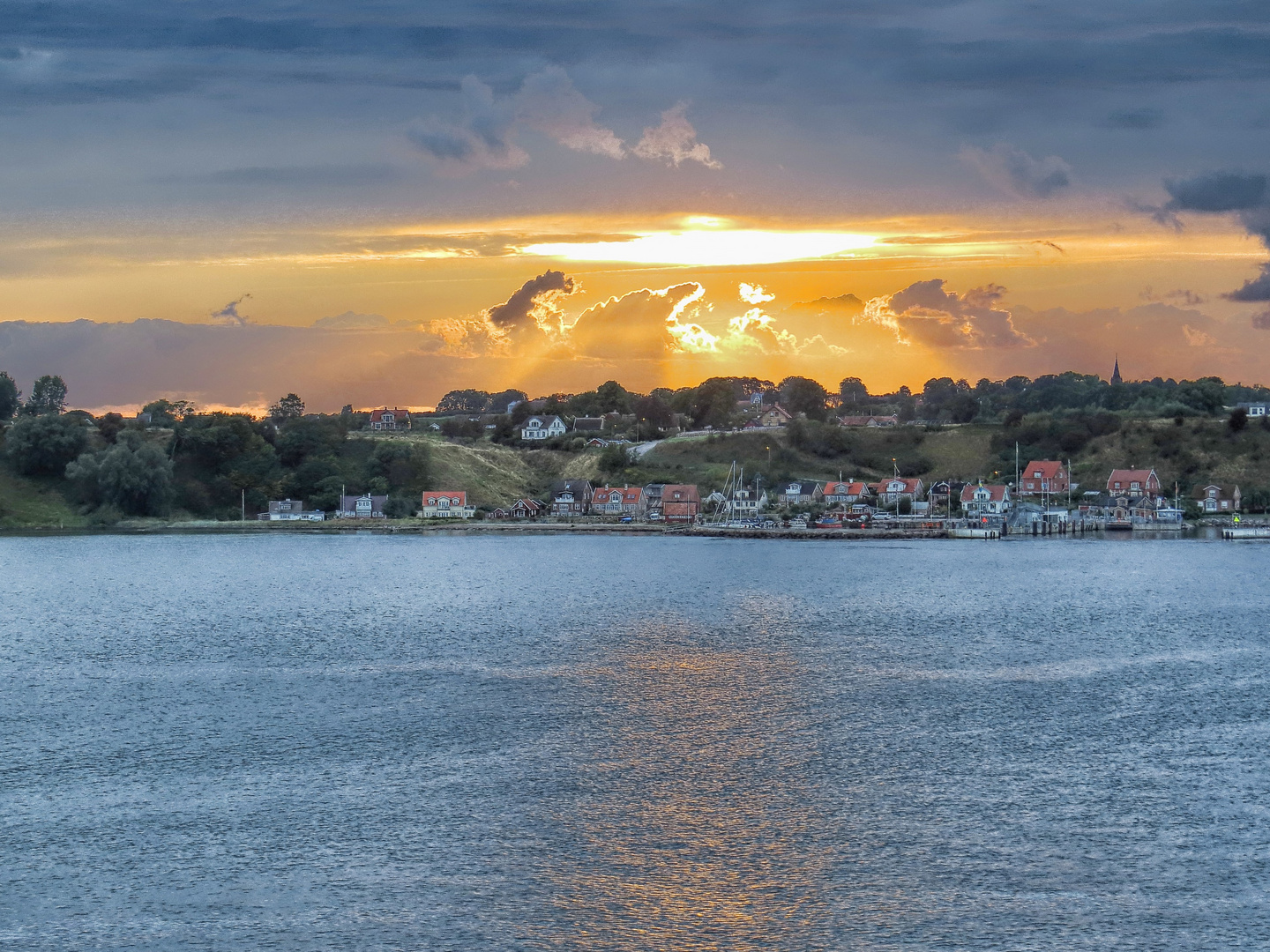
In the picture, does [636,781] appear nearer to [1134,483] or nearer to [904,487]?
[904,487]

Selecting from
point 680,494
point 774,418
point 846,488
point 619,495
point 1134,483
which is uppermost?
point 774,418

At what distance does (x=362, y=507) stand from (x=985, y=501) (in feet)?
241

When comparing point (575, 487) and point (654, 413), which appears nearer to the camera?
point (575, 487)

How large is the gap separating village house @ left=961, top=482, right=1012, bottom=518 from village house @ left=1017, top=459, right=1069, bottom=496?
9.19 m

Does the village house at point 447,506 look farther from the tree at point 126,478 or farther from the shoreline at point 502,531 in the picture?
the tree at point 126,478

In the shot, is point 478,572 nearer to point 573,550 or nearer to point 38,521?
point 573,550

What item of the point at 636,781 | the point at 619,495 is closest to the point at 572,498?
the point at 619,495

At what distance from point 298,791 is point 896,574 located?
6320 cm

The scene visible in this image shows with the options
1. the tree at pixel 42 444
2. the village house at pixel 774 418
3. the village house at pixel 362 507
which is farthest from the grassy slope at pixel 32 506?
the village house at pixel 774 418

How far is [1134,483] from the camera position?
14025cm

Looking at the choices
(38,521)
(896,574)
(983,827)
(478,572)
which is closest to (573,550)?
(478,572)

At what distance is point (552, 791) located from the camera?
2688 centimetres

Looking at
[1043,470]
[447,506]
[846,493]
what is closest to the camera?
[846,493]

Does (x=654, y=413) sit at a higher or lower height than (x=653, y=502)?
higher
